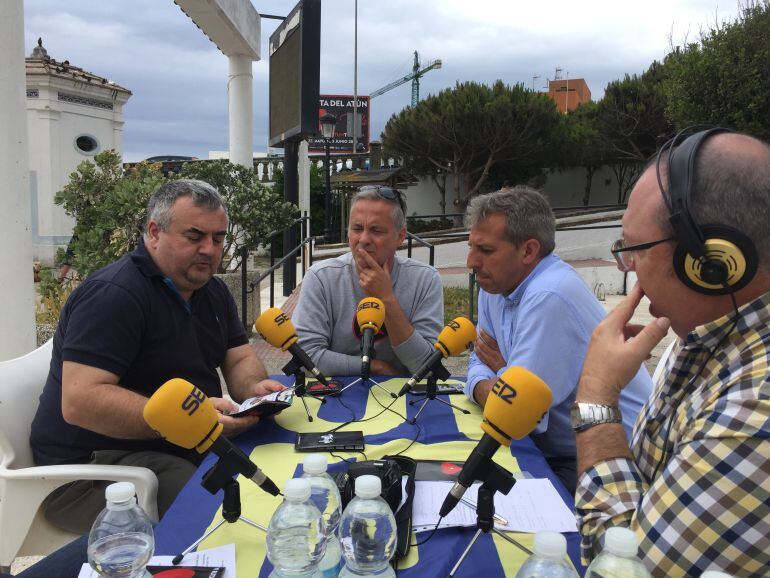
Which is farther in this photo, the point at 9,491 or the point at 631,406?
the point at 631,406

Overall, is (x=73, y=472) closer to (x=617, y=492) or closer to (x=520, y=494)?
(x=520, y=494)

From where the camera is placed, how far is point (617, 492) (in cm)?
133

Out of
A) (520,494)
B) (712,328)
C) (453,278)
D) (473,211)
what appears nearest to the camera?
(712,328)

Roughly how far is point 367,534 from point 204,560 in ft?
1.44

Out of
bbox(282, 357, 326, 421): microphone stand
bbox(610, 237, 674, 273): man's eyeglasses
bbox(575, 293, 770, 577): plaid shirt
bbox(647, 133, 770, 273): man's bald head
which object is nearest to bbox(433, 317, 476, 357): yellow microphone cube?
bbox(282, 357, 326, 421): microphone stand

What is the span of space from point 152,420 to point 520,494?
1083 mm

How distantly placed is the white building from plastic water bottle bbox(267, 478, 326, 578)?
1538 centimetres

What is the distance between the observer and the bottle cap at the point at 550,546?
1027 millimetres

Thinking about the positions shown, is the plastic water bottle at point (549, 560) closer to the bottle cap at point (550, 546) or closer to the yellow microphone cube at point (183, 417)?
the bottle cap at point (550, 546)

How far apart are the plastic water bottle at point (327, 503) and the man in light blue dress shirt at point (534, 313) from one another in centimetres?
110

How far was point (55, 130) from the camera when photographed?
48.3ft

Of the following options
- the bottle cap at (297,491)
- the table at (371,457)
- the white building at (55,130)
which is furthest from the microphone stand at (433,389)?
the white building at (55,130)

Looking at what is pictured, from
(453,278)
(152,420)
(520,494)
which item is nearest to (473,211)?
(520,494)

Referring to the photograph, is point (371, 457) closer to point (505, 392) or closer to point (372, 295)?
point (505, 392)
